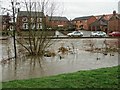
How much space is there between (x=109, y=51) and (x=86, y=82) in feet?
44.2

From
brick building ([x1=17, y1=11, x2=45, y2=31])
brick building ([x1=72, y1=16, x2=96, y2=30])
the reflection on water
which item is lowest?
the reflection on water

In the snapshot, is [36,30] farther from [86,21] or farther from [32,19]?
[86,21]

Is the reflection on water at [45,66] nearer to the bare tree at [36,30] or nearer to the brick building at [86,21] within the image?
the bare tree at [36,30]

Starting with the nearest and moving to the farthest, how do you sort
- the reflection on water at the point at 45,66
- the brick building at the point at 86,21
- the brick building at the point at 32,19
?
the reflection on water at the point at 45,66 < the brick building at the point at 32,19 < the brick building at the point at 86,21

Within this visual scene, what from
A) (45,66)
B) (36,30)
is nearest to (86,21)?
(36,30)

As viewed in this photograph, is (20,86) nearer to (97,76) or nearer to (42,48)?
(97,76)

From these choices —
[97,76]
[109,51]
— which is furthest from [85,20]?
[97,76]

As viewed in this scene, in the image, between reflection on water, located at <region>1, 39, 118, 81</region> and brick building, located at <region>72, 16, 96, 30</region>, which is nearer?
reflection on water, located at <region>1, 39, 118, 81</region>

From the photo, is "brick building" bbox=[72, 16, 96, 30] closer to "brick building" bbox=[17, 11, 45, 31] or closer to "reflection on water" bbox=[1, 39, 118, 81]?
"brick building" bbox=[17, 11, 45, 31]

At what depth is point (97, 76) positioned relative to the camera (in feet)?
26.0

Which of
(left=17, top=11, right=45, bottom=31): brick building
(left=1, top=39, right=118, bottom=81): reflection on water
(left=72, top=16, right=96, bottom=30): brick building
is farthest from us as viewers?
(left=72, top=16, right=96, bottom=30): brick building

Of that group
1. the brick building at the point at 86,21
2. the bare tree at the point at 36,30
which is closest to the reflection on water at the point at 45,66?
the bare tree at the point at 36,30

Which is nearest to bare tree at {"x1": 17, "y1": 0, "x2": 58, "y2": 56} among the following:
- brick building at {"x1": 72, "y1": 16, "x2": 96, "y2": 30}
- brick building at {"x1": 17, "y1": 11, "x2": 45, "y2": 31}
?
brick building at {"x1": 17, "y1": 11, "x2": 45, "y2": 31}

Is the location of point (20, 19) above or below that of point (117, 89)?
above
